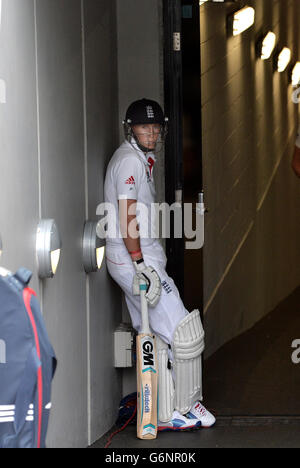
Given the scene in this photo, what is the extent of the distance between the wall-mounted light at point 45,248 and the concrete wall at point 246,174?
8.96 ft

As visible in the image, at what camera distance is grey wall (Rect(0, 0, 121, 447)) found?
9.64 feet

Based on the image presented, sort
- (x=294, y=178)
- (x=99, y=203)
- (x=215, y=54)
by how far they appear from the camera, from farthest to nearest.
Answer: (x=294, y=178), (x=215, y=54), (x=99, y=203)

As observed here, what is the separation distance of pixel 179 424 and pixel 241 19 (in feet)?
10.4

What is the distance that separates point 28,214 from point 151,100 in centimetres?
156

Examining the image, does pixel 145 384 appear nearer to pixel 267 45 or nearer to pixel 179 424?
pixel 179 424

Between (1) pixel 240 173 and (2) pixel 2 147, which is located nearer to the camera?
(2) pixel 2 147

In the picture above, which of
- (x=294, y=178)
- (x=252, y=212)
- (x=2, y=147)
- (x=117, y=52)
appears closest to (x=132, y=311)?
(x=117, y=52)

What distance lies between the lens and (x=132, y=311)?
456 centimetres

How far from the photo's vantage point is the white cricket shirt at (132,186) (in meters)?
4.35

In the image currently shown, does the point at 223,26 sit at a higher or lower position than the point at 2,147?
higher

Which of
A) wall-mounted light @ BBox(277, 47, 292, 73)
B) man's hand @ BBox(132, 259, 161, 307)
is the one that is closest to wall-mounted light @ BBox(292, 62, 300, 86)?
wall-mounted light @ BBox(277, 47, 292, 73)

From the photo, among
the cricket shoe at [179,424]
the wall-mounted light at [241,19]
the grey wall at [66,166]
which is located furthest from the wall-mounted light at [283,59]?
the cricket shoe at [179,424]

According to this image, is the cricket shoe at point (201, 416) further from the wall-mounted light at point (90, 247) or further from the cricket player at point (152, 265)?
the wall-mounted light at point (90, 247)

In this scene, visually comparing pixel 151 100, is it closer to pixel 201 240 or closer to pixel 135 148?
pixel 135 148
